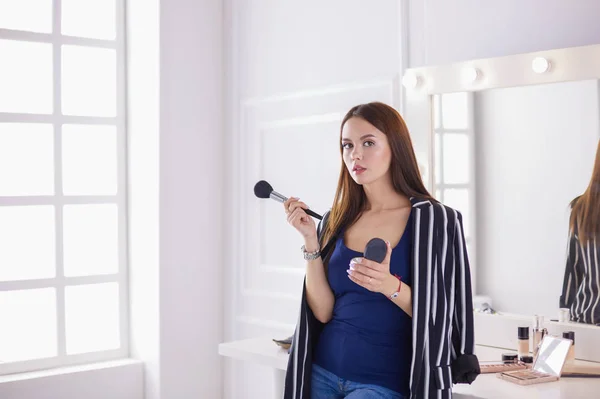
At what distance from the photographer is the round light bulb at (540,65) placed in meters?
2.46

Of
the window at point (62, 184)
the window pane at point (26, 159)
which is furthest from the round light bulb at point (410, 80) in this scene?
the window pane at point (26, 159)

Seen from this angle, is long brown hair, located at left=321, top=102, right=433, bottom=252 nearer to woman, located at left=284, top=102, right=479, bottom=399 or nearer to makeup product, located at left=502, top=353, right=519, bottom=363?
woman, located at left=284, top=102, right=479, bottom=399

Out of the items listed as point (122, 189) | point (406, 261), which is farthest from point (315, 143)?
point (406, 261)

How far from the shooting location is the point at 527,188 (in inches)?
102

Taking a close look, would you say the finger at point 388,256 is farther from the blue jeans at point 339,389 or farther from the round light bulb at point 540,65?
the round light bulb at point 540,65

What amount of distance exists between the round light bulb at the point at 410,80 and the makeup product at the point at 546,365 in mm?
977

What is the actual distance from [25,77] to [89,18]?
16.5 inches

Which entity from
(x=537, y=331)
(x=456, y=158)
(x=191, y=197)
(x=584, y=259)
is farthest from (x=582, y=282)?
(x=191, y=197)

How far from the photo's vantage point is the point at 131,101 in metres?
3.85

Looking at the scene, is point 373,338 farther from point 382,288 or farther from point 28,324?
point 28,324

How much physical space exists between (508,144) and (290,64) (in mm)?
1202

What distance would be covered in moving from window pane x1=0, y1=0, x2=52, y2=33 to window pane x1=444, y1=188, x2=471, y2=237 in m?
2.01

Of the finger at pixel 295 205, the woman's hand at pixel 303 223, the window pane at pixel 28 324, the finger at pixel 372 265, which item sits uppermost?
the finger at pixel 295 205

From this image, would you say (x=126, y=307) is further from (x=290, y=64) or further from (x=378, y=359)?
(x=378, y=359)
